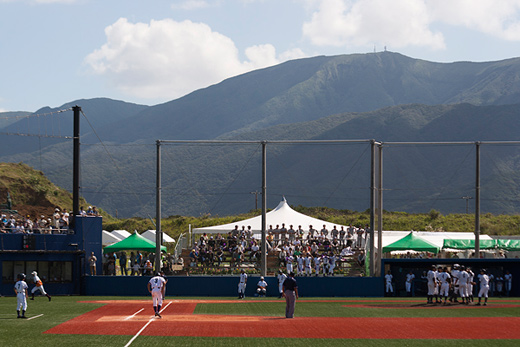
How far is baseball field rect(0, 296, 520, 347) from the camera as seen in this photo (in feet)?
71.3

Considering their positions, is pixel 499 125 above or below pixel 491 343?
above

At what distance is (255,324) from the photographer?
26.1m

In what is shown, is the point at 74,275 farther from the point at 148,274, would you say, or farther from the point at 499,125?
the point at 499,125

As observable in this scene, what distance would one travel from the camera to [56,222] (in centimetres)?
4400

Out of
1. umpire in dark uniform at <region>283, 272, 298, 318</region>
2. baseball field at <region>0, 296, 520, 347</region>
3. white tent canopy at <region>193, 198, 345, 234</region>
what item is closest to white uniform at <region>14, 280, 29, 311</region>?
baseball field at <region>0, 296, 520, 347</region>

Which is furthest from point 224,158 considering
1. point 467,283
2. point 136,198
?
point 467,283

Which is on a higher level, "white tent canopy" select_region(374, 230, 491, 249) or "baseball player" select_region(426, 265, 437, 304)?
"white tent canopy" select_region(374, 230, 491, 249)

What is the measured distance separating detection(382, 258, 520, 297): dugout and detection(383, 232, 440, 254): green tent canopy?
15.7 feet

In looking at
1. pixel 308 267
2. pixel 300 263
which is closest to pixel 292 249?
pixel 300 263

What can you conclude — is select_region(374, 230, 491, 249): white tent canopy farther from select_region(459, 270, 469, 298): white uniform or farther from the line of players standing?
select_region(459, 270, 469, 298): white uniform

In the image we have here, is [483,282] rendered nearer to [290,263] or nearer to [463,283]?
[463,283]

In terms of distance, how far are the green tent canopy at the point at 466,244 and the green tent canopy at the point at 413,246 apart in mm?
2855

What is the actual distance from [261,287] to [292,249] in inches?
312

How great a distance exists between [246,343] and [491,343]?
724cm
